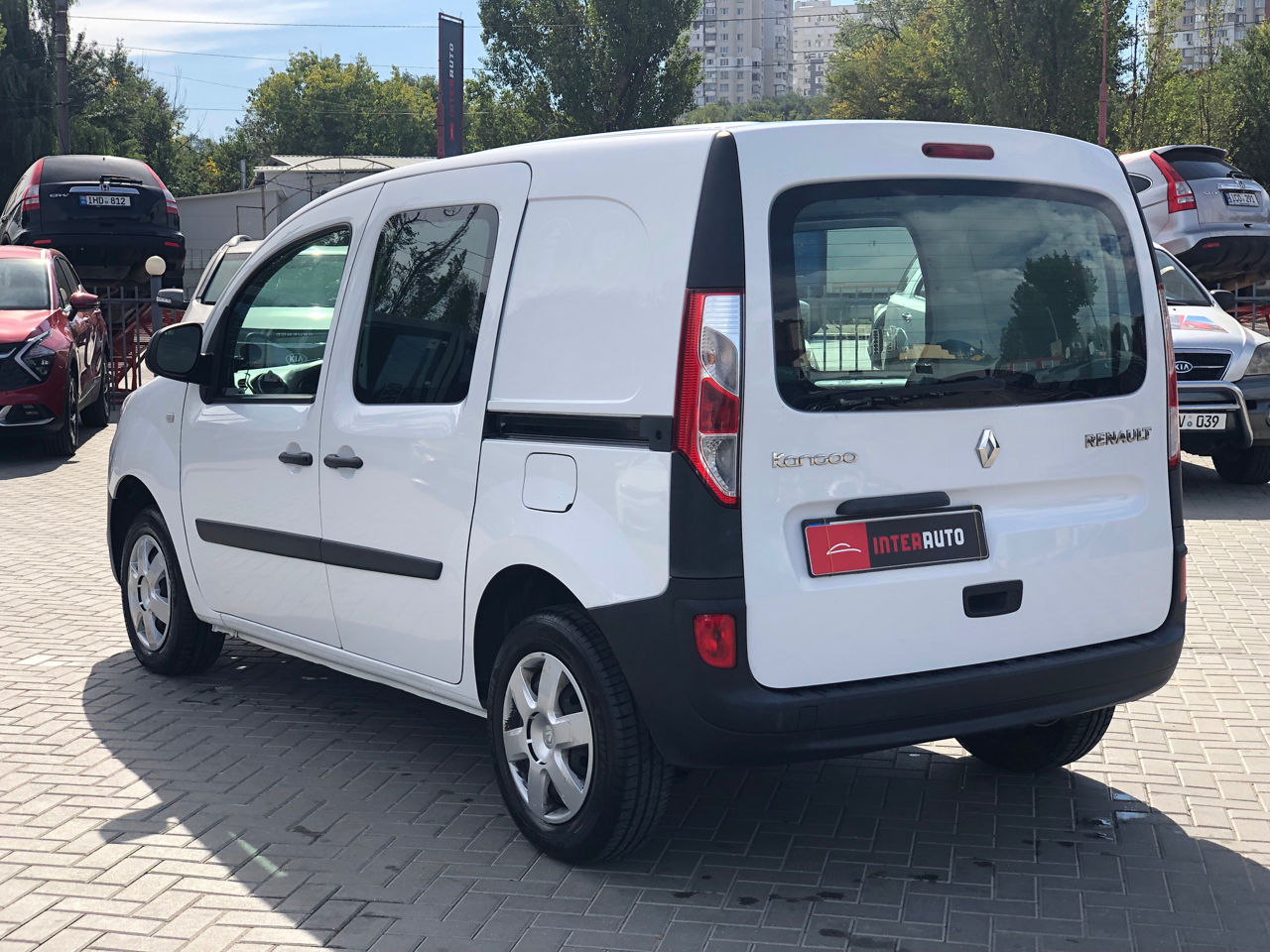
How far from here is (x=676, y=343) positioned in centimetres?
361

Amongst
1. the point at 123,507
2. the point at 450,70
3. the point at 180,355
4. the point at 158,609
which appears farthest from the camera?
the point at 450,70

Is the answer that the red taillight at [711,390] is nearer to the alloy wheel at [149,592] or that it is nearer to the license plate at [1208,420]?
the alloy wheel at [149,592]

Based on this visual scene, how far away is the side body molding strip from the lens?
178 inches

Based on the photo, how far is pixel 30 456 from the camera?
14047 millimetres

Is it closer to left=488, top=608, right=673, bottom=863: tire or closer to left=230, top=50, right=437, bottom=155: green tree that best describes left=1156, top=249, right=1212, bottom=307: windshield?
left=488, top=608, right=673, bottom=863: tire

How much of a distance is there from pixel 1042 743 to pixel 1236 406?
6.74 m

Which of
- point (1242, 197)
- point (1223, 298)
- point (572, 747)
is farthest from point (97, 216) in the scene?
point (572, 747)

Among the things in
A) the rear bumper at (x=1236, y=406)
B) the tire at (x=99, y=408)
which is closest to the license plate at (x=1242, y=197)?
the rear bumper at (x=1236, y=406)

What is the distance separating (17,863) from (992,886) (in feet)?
8.78

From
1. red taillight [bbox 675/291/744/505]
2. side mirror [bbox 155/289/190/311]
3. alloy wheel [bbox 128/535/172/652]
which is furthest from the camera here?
side mirror [bbox 155/289/190/311]

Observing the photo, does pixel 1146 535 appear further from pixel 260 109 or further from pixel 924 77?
pixel 260 109

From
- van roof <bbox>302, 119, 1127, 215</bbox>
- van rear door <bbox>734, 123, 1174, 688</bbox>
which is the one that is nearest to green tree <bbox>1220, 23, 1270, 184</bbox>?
van rear door <bbox>734, 123, 1174, 688</bbox>

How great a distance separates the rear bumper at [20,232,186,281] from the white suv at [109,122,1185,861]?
14816 mm

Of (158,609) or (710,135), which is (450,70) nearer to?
(158,609)
